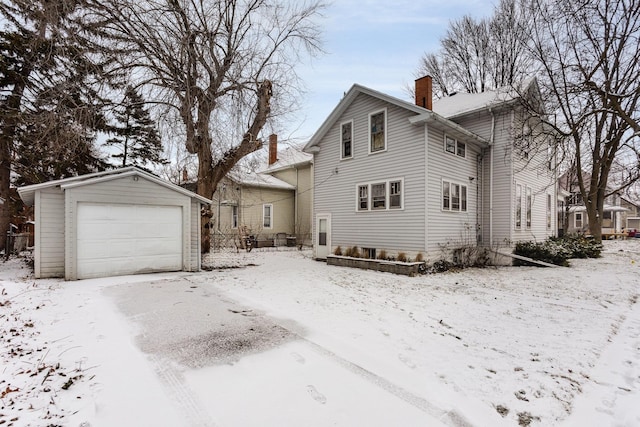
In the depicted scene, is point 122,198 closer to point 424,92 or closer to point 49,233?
point 49,233

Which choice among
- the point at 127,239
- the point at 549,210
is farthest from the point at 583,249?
the point at 127,239

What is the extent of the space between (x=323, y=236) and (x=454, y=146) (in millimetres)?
6697

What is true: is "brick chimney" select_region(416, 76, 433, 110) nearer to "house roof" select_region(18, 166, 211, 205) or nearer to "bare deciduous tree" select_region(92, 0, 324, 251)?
"bare deciduous tree" select_region(92, 0, 324, 251)

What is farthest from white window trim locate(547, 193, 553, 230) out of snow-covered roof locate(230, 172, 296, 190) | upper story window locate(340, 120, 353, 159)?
→ snow-covered roof locate(230, 172, 296, 190)

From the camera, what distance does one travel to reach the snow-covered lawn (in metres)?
2.66

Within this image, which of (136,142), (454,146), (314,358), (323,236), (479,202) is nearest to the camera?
(314,358)

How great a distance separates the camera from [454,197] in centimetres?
1220

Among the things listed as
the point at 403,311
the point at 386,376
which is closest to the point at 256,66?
the point at 403,311

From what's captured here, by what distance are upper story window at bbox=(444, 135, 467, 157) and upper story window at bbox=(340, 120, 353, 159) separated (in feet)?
12.5

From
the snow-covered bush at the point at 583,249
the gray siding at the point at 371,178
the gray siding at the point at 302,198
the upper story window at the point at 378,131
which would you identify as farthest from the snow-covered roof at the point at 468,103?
the gray siding at the point at 302,198

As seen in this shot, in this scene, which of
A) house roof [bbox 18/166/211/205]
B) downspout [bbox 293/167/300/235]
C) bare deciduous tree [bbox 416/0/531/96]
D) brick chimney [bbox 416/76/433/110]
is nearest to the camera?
house roof [bbox 18/166/211/205]

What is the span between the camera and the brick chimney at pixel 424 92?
1257 cm

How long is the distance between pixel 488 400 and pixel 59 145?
1188 cm

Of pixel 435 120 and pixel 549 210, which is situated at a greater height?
pixel 435 120
